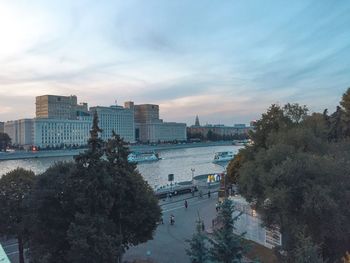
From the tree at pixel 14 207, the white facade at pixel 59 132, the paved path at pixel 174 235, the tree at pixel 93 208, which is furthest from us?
the white facade at pixel 59 132

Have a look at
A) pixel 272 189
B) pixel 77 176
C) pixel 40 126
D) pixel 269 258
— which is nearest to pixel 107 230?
pixel 77 176

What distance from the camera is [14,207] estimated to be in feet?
60.9

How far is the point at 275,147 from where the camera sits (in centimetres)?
1969

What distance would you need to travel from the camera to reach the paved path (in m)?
18.7

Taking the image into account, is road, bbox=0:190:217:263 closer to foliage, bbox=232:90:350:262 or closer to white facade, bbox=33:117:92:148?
foliage, bbox=232:90:350:262

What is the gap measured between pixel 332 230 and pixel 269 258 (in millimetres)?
4089

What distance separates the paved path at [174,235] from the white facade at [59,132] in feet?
513

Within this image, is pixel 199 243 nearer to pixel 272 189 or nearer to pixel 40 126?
pixel 272 189

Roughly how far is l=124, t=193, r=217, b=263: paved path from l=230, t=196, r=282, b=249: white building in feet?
9.36

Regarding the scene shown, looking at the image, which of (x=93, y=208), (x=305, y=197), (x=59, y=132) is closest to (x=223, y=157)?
(x=305, y=197)

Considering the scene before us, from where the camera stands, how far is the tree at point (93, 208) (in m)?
14.2

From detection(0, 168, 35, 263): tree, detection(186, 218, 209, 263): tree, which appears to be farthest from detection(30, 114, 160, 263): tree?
detection(186, 218, 209, 263): tree

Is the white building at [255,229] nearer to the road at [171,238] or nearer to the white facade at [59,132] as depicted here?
the road at [171,238]

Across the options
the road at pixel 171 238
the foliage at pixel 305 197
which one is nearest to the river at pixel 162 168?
the road at pixel 171 238
